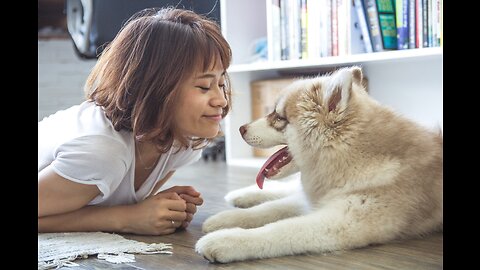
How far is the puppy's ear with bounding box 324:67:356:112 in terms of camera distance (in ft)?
3.14

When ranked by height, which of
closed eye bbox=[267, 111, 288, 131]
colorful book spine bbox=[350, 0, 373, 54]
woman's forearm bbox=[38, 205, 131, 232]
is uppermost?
colorful book spine bbox=[350, 0, 373, 54]

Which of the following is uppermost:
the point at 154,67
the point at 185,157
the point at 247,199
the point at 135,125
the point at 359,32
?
the point at 359,32

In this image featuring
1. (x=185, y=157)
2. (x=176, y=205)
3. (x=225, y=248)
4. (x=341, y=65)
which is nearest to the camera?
(x=225, y=248)

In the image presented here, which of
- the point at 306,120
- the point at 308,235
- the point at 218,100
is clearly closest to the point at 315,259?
the point at 308,235

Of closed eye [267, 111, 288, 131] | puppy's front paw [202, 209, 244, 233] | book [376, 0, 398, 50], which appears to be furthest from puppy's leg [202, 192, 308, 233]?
book [376, 0, 398, 50]

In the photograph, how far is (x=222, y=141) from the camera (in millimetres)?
2496

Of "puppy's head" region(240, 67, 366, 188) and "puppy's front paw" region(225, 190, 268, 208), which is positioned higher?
"puppy's head" region(240, 67, 366, 188)

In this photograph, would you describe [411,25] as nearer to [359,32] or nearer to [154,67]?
[359,32]

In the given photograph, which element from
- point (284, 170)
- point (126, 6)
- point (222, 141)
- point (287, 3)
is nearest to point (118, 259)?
point (284, 170)

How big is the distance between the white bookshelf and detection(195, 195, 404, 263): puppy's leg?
91 cm

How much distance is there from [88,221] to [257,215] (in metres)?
0.33

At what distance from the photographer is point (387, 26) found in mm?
1812

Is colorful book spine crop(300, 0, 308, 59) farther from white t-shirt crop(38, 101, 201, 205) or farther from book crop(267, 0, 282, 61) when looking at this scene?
white t-shirt crop(38, 101, 201, 205)
